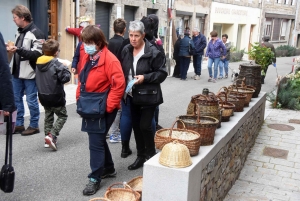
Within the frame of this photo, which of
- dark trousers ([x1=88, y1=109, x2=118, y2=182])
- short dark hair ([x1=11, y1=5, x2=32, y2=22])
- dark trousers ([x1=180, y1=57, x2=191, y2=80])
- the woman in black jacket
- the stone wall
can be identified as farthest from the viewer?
dark trousers ([x1=180, y1=57, x2=191, y2=80])

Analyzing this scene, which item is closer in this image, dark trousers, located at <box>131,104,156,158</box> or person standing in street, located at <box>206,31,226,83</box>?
dark trousers, located at <box>131,104,156,158</box>

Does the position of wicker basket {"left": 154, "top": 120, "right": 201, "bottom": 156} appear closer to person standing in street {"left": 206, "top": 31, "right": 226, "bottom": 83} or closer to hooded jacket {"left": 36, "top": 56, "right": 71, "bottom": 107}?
hooded jacket {"left": 36, "top": 56, "right": 71, "bottom": 107}

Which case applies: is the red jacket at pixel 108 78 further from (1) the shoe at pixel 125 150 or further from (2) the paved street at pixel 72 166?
(1) the shoe at pixel 125 150

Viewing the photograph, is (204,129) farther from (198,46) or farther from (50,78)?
(198,46)

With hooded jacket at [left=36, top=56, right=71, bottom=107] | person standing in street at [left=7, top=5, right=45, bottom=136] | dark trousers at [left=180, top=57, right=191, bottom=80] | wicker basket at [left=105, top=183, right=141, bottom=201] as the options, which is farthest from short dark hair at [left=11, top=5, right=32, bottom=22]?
dark trousers at [left=180, top=57, right=191, bottom=80]

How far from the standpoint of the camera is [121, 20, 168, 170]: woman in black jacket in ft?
13.6

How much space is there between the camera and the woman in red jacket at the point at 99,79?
146 inches

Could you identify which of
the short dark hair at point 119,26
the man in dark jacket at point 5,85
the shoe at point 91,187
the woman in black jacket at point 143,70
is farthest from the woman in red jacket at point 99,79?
the short dark hair at point 119,26

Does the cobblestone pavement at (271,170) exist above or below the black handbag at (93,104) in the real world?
below

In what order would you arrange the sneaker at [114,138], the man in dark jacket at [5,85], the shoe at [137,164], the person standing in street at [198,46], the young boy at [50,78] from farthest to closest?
the person standing in street at [198,46] → the sneaker at [114,138] → the young boy at [50,78] → the shoe at [137,164] → the man in dark jacket at [5,85]

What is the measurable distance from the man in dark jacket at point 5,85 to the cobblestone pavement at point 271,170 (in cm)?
248

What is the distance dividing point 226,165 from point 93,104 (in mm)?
1579

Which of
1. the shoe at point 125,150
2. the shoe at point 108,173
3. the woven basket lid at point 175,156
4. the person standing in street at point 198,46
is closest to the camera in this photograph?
the woven basket lid at point 175,156

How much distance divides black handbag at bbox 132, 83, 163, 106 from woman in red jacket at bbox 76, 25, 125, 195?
0.45 m
